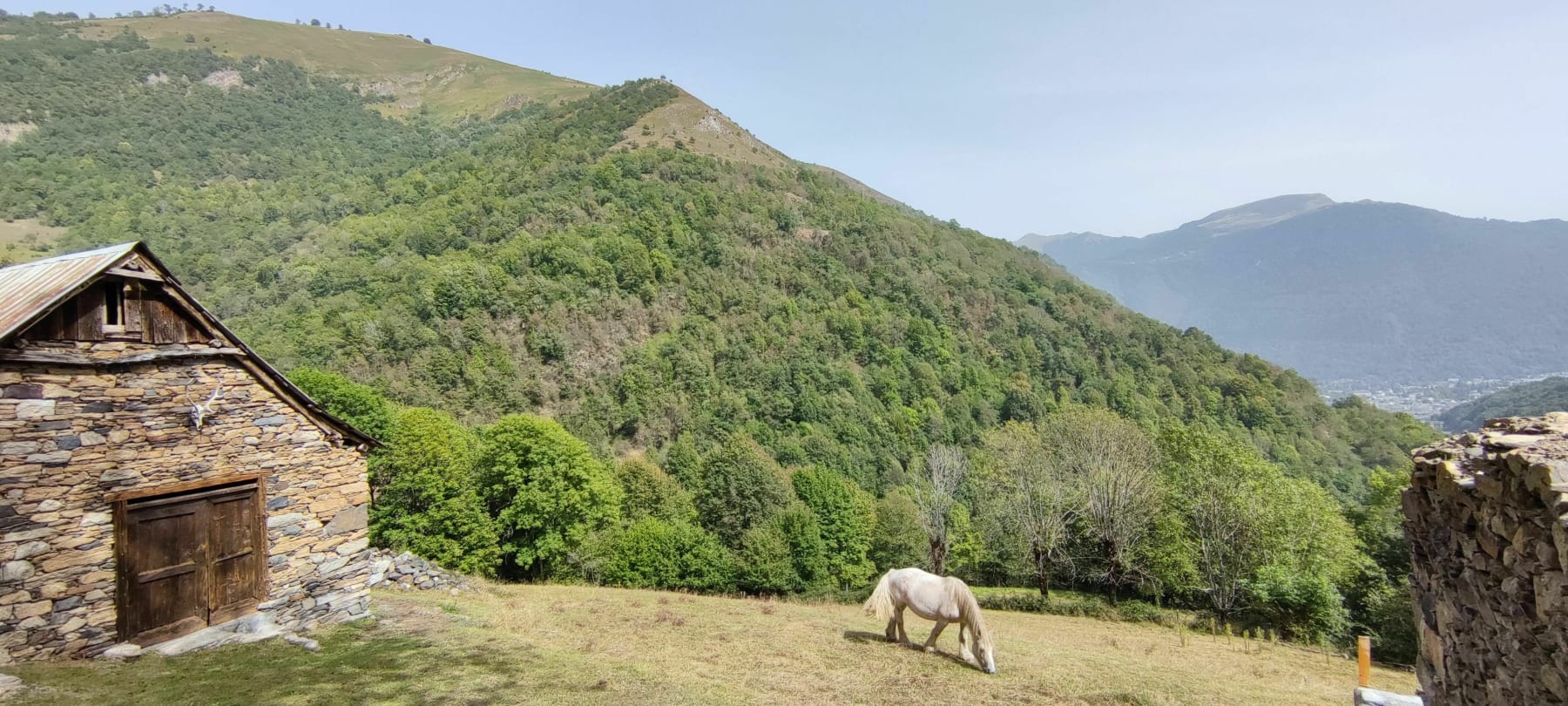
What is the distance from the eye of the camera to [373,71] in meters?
189

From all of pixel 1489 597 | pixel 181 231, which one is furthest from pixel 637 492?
pixel 181 231

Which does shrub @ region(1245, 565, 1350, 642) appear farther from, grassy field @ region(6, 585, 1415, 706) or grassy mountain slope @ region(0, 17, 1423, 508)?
grassy mountain slope @ region(0, 17, 1423, 508)

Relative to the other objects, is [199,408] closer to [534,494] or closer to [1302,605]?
[534,494]

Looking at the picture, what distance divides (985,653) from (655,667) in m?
6.77

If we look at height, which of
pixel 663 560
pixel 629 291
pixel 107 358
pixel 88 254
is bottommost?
pixel 663 560

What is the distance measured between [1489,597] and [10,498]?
1664 cm

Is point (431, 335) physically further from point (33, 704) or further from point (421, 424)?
point (33, 704)

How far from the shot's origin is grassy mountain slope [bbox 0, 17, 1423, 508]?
66.5 meters

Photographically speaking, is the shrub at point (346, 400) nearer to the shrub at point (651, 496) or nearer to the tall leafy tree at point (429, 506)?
the tall leafy tree at point (429, 506)

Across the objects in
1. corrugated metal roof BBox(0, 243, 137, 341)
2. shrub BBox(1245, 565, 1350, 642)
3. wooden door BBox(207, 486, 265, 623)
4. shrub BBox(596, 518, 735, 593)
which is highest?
corrugated metal roof BBox(0, 243, 137, 341)

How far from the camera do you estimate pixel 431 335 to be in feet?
200

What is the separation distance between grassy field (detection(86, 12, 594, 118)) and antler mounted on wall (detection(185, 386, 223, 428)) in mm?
172433

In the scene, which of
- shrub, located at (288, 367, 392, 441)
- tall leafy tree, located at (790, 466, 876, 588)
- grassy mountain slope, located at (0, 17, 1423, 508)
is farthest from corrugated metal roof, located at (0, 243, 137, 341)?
grassy mountain slope, located at (0, 17, 1423, 508)

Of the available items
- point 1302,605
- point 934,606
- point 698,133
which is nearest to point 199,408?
point 934,606
